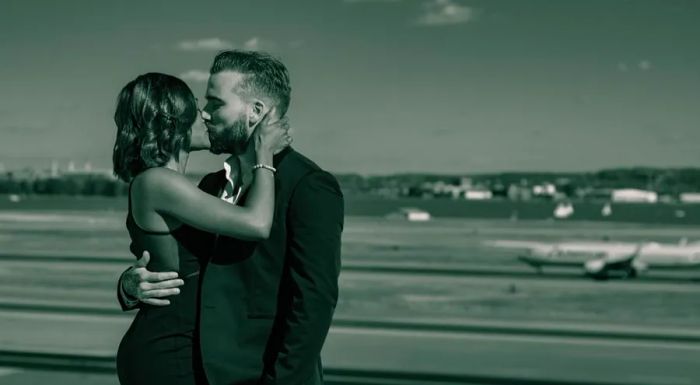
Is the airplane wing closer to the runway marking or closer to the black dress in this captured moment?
the runway marking

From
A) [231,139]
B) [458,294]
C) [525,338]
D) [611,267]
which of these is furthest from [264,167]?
[611,267]

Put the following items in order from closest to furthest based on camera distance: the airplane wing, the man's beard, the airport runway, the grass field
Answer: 1. the man's beard
2. the airport runway
3. the grass field
4. the airplane wing

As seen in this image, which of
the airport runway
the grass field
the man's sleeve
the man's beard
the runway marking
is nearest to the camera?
the man's sleeve

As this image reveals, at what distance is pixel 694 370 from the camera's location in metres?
7.23

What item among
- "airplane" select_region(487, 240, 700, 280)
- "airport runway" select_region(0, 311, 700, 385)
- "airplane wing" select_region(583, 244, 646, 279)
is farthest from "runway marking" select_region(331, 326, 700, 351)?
"airplane" select_region(487, 240, 700, 280)

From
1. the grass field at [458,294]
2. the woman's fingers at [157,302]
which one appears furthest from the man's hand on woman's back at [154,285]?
the grass field at [458,294]

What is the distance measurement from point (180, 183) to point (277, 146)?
21cm

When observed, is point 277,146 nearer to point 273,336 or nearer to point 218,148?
point 218,148

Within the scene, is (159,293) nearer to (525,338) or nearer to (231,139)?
(231,139)

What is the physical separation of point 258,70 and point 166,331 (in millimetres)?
575

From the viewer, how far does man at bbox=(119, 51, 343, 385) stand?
6.39 feet

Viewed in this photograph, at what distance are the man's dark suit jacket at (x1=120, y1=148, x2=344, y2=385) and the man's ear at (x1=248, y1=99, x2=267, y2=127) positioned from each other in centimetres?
11

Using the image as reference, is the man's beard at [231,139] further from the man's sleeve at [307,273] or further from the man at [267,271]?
the man's sleeve at [307,273]

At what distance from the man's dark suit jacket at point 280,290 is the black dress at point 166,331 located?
0.06 m
